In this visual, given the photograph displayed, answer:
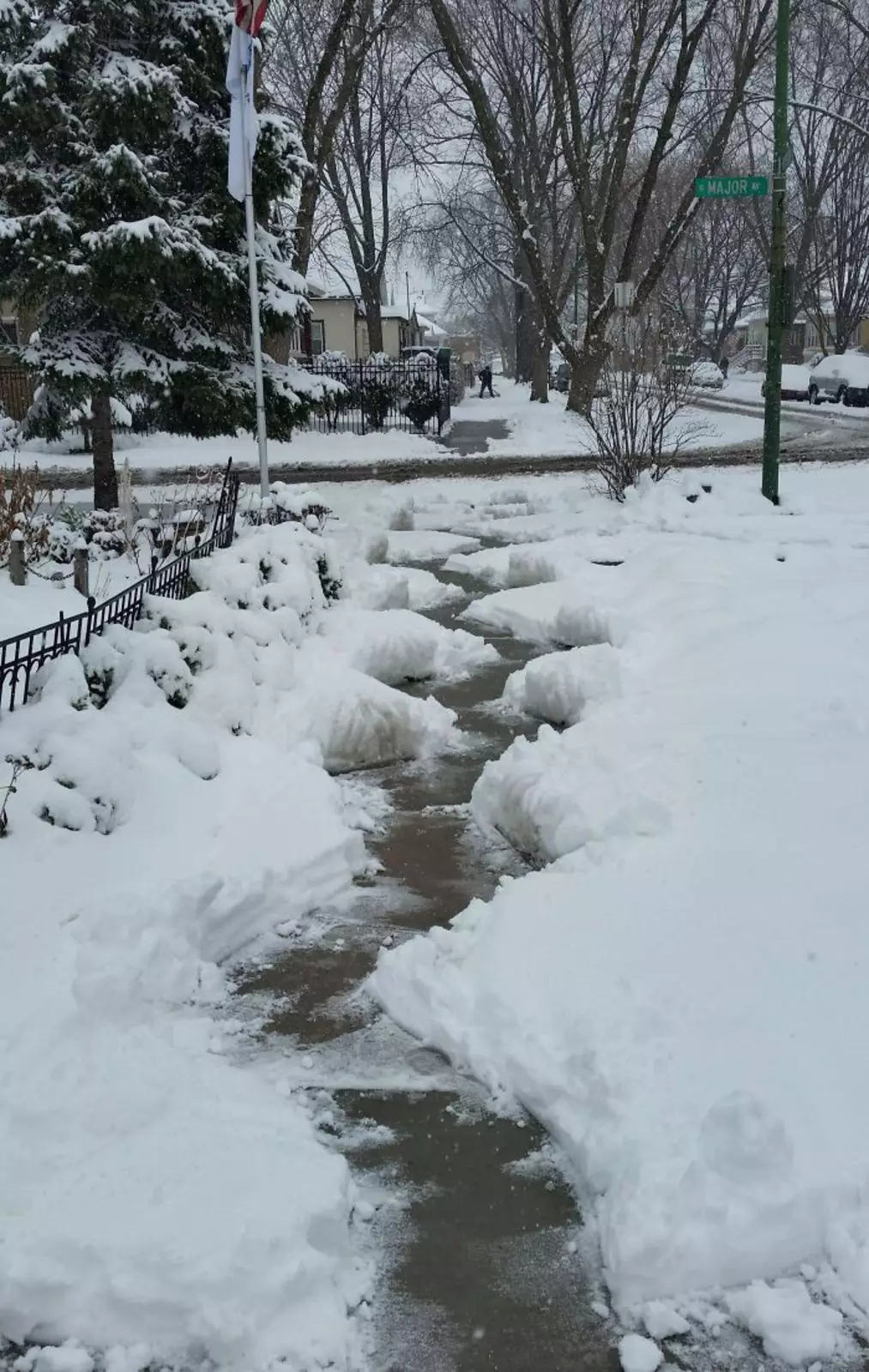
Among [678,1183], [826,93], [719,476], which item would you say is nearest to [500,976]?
[678,1183]

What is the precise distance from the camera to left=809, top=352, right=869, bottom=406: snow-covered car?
34812mm

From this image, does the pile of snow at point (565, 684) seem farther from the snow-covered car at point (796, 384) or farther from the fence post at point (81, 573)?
the snow-covered car at point (796, 384)

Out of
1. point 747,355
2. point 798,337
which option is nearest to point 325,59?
point 798,337

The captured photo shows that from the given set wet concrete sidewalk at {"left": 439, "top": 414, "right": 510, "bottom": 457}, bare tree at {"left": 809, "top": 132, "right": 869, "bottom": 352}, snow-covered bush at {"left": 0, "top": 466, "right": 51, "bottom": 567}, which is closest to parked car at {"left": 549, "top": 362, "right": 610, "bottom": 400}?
bare tree at {"left": 809, "top": 132, "right": 869, "bottom": 352}

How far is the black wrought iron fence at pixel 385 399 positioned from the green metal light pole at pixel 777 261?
46.2 ft

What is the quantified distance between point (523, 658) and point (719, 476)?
888cm

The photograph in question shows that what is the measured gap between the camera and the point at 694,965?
414cm

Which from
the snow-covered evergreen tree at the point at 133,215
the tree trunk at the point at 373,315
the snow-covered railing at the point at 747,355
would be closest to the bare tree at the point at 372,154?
the tree trunk at the point at 373,315

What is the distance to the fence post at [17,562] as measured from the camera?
9.45 m

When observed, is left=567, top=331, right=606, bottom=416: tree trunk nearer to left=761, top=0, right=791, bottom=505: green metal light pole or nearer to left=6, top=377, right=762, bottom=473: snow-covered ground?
left=6, top=377, right=762, bottom=473: snow-covered ground

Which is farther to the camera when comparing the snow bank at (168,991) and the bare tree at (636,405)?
the bare tree at (636,405)

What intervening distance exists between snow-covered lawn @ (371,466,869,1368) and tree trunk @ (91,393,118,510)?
8.14m

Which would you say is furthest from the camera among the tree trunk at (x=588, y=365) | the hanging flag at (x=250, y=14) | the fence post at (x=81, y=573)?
the tree trunk at (x=588, y=365)

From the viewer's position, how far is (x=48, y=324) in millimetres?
13898
